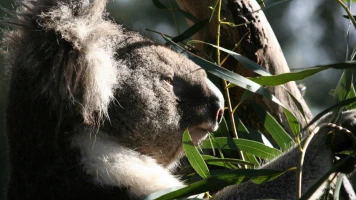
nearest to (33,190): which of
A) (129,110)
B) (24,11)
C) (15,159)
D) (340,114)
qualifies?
(15,159)

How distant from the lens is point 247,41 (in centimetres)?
353

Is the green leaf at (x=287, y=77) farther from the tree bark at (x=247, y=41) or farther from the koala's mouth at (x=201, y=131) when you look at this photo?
the tree bark at (x=247, y=41)

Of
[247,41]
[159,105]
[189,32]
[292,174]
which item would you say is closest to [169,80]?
[159,105]

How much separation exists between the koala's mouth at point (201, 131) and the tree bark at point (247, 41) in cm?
52

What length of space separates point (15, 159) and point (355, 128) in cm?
150

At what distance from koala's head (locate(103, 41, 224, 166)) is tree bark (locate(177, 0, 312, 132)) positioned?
15.2 inches

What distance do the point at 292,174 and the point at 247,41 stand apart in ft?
3.06

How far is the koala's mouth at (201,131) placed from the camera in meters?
3.14

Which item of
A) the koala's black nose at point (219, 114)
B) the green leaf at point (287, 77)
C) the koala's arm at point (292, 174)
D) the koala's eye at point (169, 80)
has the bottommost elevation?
the koala's arm at point (292, 174)

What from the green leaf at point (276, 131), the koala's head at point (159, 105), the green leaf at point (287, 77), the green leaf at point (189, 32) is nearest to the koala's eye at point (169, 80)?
the koala's head at point (159, 105)

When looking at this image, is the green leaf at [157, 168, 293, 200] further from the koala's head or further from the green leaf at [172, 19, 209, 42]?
the green leaf at [172, 19, 209, 42]

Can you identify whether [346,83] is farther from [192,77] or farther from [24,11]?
[24,11]

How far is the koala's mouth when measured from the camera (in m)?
3.14

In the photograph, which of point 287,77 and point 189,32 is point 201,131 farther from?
point 287,77
